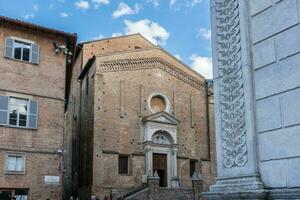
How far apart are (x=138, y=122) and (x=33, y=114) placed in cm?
1156

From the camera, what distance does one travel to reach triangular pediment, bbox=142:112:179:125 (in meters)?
31.8

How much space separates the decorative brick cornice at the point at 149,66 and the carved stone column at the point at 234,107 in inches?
1018

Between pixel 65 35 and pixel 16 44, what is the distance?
2763 millimetres

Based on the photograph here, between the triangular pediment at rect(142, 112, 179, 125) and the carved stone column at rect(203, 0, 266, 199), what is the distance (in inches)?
1020

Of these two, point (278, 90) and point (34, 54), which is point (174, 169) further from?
point (278, 90)

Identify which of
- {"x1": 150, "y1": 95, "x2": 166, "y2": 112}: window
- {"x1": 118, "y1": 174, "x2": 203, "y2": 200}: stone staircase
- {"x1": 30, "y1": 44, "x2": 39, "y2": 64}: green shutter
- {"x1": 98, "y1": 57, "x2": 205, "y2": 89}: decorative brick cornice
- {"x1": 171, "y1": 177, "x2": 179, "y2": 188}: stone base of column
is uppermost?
{"x1": 98, "y1": 57, "x2": 205, "y2": 89}: decorative brick cornice

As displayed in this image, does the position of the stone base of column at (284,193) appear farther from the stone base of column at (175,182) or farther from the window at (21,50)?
the stone base of column at (175,182)

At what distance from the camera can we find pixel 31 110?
21.5 metres

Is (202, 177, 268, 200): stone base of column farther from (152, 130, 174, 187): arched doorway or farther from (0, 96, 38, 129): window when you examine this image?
(152, 130, 174, 187): arched doorway

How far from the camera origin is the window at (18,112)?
809 inches

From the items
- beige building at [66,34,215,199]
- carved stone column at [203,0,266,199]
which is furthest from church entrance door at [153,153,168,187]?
carved stone column at [203,0,266,199]

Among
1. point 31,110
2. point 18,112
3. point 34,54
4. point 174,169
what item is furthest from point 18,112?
point 174,169

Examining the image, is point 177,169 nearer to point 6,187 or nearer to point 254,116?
point 6,187

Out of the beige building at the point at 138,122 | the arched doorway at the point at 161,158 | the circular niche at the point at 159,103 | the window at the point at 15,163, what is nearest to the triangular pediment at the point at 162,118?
the beige building at the point at 138,122
